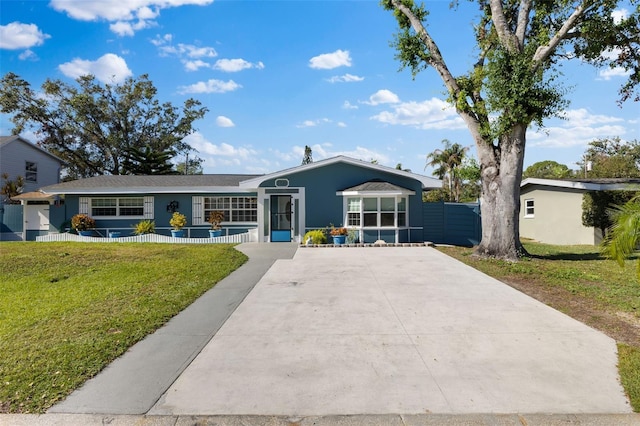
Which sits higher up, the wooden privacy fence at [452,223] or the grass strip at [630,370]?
the wooden privacy fence at [452,223]

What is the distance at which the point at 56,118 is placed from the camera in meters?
30.9

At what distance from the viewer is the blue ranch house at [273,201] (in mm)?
15133

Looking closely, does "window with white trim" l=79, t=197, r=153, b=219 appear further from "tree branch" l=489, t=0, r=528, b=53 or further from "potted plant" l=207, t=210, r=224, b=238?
"tree branch" l=489, t=0, r=528, b=53

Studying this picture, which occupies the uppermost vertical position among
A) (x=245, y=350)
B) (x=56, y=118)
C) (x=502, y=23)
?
(x=56, y=118)

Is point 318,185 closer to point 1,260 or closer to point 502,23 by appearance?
point 502,23

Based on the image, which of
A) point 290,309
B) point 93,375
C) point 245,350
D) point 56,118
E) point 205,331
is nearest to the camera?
point 93,375

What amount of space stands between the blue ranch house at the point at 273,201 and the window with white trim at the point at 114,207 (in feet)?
0.14

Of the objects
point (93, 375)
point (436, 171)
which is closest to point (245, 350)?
point (93, 375)

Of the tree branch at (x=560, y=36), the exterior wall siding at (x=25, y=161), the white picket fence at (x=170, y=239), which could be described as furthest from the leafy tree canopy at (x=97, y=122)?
the tree branch at (x=560, y=36)

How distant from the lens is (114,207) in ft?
57.7

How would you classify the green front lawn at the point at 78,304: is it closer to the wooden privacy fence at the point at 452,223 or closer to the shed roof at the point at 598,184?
the wooden privacy fence at the point at 452,223

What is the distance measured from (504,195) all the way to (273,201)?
926 cm

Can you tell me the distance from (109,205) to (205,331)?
1540cm

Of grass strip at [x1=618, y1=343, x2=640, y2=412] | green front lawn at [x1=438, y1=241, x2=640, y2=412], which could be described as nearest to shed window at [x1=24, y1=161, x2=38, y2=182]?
green front lawn at [x1=438, y1=241, x2=640, y2=412]
